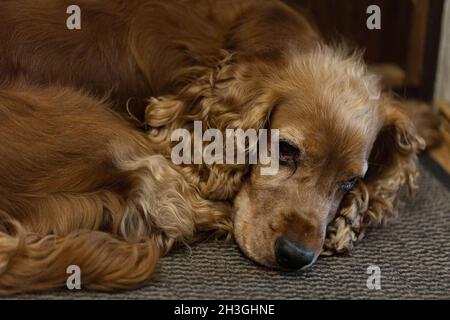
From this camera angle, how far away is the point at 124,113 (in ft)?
6.27

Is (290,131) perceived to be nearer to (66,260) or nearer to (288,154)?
→ (288,154)

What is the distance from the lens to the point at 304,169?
1763mm

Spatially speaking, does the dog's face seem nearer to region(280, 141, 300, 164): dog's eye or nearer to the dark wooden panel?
region(280, 141, 300, 164): dog's eye

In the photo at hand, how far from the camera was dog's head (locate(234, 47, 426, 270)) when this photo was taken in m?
1.71

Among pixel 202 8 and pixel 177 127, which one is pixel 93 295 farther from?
pixel 202 8

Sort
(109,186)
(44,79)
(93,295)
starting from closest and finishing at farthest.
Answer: (93,295)
(109,186)
(44,79)

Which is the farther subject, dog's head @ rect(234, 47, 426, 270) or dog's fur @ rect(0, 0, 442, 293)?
dog's head @ rect(234, 47, 426, 270)

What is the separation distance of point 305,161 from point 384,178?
42 centimetres

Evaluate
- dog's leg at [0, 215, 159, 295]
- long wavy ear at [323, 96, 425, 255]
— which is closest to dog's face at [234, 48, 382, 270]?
long wavy ear at [323, 96, 425, 255]

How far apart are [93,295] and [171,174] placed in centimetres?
40

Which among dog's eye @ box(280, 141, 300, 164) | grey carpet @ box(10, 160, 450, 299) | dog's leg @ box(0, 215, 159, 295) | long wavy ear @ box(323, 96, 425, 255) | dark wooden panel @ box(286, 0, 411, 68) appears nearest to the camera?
dog's leg @ box(0, 215, 159, 295)

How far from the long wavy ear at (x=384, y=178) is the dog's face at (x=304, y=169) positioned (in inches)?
4.6

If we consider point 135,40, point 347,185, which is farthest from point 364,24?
point 135,40

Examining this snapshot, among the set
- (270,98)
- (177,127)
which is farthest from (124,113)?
(270,98)
